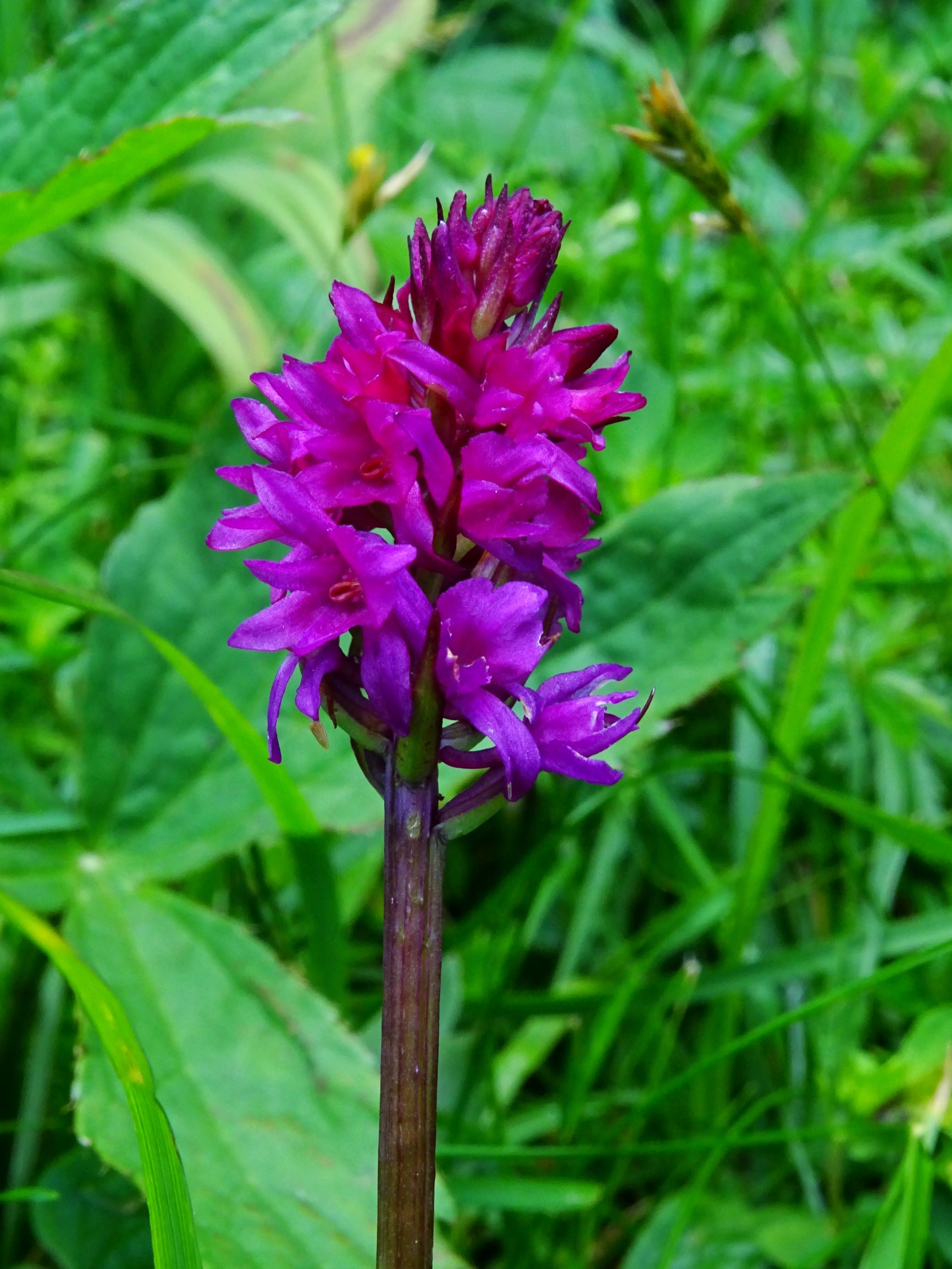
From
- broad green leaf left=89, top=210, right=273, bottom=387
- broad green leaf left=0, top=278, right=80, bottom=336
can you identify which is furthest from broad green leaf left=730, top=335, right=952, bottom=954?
broad green leaf left=0, top=278, right=80, bottom=336

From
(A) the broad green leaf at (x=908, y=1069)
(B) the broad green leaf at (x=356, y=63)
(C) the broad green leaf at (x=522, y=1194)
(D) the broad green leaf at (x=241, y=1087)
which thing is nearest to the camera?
(D) the broad green leaf at (x=241, y=1087)

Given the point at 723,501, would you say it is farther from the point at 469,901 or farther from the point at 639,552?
the point at 469,901

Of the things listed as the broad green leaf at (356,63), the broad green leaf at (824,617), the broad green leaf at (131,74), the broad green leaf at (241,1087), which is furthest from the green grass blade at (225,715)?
the broad green leaf at (356,63)

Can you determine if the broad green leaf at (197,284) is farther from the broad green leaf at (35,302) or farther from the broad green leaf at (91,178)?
the broad green leaf at (91,178)

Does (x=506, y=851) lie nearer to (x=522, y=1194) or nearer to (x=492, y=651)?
(x=522, y=1194)

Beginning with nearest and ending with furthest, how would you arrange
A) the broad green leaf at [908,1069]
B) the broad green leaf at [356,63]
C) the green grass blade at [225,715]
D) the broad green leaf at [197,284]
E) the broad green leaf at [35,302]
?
the green grass blade at [225,715] < the broad green leaf at [908,1069] < the broad green leaf at [197,284] < the broad green leaf at [35,302] < the broad green leaf at [356,63]

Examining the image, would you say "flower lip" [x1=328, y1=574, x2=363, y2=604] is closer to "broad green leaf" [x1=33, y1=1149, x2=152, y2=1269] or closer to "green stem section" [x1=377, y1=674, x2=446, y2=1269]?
"green stem section" [x1=377, y1=674, x2=446, y2=1269]
